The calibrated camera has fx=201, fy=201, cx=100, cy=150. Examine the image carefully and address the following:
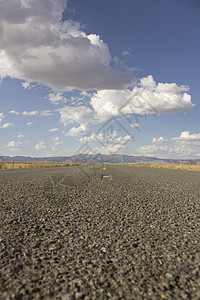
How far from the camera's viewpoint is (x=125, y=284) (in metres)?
1.83

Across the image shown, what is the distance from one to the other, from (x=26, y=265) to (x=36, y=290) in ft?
1.54

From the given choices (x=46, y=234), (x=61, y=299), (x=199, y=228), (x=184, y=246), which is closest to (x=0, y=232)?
(x=46, y=234)

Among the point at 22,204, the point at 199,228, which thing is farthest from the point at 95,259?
the point at 22,204

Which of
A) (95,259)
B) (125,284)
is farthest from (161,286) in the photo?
(95,259)

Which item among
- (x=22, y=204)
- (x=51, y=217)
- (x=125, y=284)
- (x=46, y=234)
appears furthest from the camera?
(x=22, y=204)

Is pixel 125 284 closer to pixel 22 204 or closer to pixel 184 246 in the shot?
pixel 184 246

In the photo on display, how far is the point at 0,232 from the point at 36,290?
1667 mm

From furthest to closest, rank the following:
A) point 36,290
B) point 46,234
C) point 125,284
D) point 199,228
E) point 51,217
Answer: point 51,217
point 199,228
point 46,234
point 125,284
point 36,290

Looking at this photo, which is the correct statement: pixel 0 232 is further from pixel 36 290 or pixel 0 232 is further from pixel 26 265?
pixel 36 290

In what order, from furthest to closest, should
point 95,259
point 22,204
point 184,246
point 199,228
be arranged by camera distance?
point 22,204 → point 199,228 → point 184,246 → point 95,259

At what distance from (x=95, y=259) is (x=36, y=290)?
0.75m

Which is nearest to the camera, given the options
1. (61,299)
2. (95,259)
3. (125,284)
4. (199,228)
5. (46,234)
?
(61,299)

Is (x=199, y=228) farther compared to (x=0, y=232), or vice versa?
(x=199, y=228)

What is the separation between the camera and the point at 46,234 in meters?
3.04
